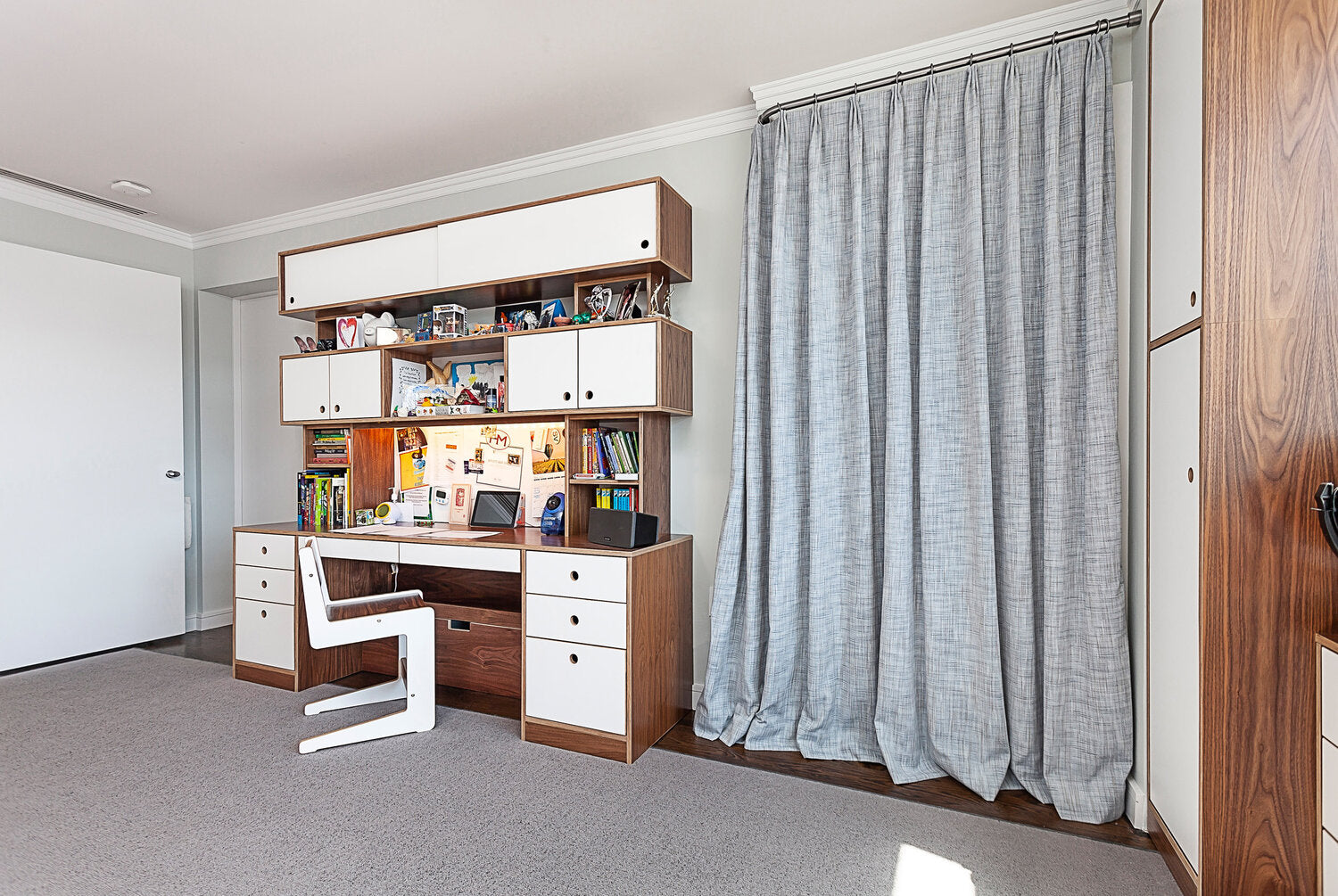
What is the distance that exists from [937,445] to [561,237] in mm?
1705

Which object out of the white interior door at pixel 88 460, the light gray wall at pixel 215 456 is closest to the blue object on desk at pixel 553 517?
the white interior door at pixel 88 460

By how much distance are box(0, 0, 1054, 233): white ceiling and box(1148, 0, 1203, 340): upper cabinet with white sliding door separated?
1.95 ft

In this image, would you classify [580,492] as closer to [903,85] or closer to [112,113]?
[903,85]

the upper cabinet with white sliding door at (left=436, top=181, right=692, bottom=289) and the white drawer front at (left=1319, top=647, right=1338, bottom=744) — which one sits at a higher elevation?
the upper cabinet with white sliding door at (left=436, top=181, right=692, bottom=289)

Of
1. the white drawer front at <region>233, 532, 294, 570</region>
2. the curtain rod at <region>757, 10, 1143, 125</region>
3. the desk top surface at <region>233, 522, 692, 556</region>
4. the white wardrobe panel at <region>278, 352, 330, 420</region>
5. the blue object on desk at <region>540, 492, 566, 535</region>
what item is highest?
the curtain rod at <region>757, 10, 1143, 125</region>

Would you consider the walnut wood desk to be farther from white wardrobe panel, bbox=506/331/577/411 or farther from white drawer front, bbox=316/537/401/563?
white wardrobe panel, bbox=506/331/577/411

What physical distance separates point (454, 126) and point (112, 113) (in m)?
1.41

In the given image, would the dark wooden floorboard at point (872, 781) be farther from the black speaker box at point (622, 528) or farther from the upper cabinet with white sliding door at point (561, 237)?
the upper cabinet with white sliding door at point (561, 237)

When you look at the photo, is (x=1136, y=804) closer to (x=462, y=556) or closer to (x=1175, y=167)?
(x=1175, y=167)

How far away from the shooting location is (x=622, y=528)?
2.60 m

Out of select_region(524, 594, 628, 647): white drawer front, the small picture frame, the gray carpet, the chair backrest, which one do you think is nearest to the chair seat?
the chair backrest

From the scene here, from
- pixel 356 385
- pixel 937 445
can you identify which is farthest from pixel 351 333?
pixel 937 445

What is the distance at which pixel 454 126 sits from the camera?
122 inches

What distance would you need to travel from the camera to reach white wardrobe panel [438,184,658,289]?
9.07ft
